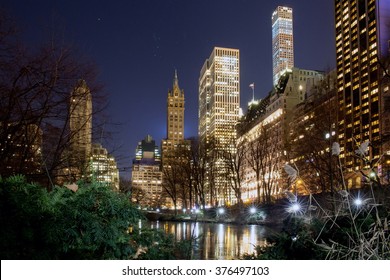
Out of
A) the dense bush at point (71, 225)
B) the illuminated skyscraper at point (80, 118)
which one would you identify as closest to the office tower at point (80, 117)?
the illuminated skyscraper at point (80, 118)

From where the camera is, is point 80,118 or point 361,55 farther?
point 361,55

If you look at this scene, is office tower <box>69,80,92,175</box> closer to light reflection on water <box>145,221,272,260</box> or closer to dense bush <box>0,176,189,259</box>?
light reflection on water <box>145,221,272,260</box>

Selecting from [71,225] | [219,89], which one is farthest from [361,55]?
[71,225]

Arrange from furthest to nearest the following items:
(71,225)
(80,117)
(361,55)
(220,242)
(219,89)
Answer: (219,89) < (361,55) < (220,242) < (80,117) < (71,225)

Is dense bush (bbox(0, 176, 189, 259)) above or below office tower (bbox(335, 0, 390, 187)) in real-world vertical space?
below

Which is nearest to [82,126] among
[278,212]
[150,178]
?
[278,212]

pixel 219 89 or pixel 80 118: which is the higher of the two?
pixel 219 89

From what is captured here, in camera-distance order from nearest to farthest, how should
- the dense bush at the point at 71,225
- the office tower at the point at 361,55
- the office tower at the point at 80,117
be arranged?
the dense bush at the point at 71,225 → the office tower at the point at 80,117 → the office tower at the point at 361,55

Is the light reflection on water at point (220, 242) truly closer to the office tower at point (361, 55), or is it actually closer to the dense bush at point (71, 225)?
the dense bush at point (71, 225)

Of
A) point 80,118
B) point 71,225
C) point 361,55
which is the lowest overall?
point 71,225

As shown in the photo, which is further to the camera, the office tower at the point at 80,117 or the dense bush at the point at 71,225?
the office tower at the point at 80,117

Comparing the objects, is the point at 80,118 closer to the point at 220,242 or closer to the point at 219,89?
the point at 220,242

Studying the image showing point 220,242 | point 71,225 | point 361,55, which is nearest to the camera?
point 71,225

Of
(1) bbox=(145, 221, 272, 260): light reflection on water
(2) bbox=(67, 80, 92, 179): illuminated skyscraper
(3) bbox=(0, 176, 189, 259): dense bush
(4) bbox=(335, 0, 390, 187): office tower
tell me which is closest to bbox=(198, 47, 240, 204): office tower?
(4) bbox=(335, 0, 390, 187): office tower
